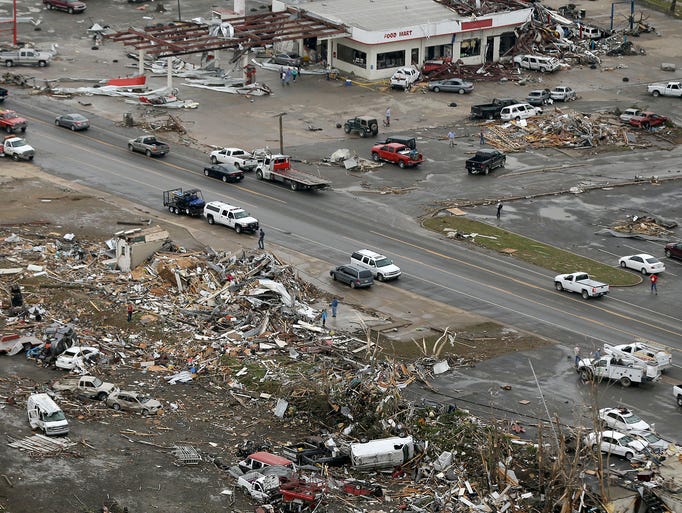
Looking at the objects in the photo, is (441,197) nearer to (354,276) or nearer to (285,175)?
(285,175)

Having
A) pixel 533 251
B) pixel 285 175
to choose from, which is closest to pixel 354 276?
pixel 533 251

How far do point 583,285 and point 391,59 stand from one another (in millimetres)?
47819

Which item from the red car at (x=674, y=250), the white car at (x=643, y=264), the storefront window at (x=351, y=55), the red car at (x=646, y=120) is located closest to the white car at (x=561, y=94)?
the red car at (x=646, y=120)

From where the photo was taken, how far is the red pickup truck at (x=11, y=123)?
107 metres

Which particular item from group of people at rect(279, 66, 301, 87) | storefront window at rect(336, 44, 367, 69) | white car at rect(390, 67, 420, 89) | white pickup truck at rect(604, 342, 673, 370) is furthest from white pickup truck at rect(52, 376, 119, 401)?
storefront window at rect(336, 44, 367, 69)

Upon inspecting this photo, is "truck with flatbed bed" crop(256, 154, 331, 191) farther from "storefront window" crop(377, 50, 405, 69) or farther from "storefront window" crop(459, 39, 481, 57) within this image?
"storefront window" crop(459, 39, 481, 57)

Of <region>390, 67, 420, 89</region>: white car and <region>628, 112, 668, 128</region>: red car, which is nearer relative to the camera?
<region>628, 112, 668, 128</region>: red car

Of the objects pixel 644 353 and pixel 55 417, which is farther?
pixel 644 353

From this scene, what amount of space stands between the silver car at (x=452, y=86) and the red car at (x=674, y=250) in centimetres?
3570

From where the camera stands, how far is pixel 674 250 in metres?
90.4

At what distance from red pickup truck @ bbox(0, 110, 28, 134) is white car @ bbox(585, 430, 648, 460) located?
57.1 m

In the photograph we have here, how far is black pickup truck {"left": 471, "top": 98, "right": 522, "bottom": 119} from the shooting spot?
115m

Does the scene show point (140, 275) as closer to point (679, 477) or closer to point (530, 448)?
point (530, 448)

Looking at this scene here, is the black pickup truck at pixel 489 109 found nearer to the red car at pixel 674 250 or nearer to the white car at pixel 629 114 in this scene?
the white car at pixel 629 114
